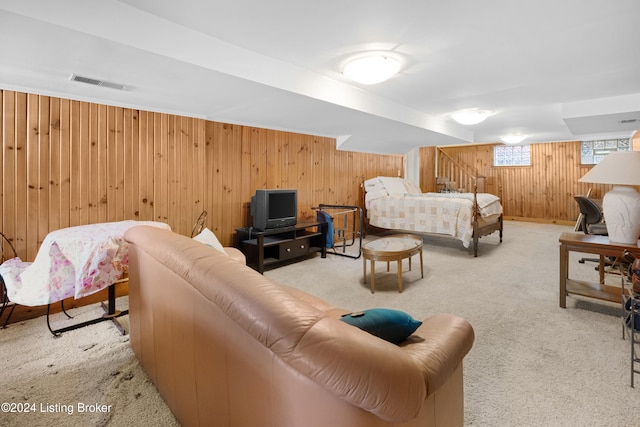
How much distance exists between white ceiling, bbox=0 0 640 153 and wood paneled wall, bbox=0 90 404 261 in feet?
0.67

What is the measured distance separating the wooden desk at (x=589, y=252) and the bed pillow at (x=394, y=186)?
3211 millimetres

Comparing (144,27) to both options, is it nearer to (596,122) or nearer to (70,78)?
(70,78)

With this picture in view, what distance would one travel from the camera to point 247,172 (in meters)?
4.31

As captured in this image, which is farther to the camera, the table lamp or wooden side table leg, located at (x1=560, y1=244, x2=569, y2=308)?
wooden side table leg, located at (x1=560, y1=244, x2=569, y2=308)

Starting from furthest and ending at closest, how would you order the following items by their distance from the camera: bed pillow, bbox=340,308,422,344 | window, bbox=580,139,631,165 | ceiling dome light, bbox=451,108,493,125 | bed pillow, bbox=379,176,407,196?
window, bbox=580,139,631,165 → bed pillow, bbox=379,176,407,196 → ceiling dome light, bbox=451,108,493,125 → bed pillow, bbox=340,308,422,344

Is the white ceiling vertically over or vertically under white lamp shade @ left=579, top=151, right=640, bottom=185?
over

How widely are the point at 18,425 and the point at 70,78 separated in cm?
233

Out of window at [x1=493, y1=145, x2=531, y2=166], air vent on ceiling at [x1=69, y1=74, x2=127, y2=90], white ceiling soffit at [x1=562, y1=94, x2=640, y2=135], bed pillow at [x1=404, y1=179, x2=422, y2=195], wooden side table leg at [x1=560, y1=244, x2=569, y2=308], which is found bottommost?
wooden side table leg at [x1=560, y1=244, x2=569, y2=308]

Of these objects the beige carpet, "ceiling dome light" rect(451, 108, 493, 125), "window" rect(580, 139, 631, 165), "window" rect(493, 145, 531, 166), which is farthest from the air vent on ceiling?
"window" rect(580, 139, 631, 165)

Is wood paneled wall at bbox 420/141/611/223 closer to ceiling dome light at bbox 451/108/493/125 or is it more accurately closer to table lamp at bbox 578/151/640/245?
ceiling dome light at bbox 451/108/493/125

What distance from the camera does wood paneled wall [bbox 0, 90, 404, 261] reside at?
2.64 metres

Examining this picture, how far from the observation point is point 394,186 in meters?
5.90

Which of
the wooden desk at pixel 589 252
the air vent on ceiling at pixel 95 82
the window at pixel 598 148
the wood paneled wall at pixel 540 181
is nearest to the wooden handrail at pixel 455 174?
the wood paneled wall at pixel 540 181

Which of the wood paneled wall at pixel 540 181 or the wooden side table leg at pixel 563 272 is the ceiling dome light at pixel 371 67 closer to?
the wooden side table leg at pixel 563 272
